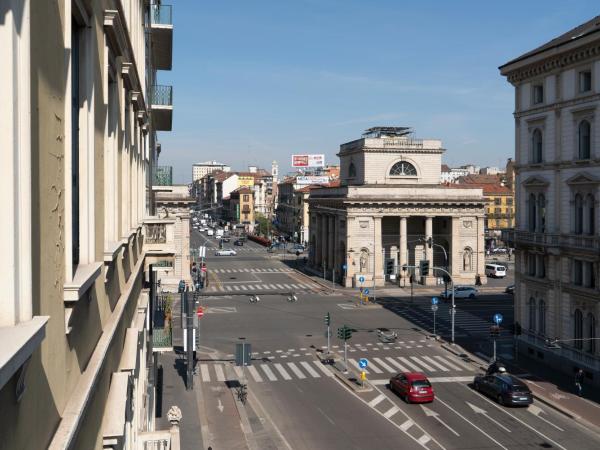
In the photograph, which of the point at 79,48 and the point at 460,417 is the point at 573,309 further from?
the point at 79,48

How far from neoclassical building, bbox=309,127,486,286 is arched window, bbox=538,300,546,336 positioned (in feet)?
109

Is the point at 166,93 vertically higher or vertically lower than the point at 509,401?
higher

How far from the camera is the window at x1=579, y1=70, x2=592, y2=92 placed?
37250 mm

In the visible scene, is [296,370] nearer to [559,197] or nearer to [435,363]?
[435,363]

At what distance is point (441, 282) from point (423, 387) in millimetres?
50518

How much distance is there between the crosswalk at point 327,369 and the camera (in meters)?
37.8

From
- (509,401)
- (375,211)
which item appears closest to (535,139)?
(509,401)

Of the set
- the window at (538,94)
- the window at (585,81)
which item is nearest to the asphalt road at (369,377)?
the window at (538,94)

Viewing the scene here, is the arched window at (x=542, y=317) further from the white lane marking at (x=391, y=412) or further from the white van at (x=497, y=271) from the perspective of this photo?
the white van at (x=497, y=271)

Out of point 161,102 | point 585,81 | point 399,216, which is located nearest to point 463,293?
point 399,216

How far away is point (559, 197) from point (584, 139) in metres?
3.71

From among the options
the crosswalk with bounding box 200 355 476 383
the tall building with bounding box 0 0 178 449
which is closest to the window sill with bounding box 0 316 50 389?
the tall building with bounding box 0 0 178 449

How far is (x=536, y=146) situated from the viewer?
139ft

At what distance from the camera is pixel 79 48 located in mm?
5969
